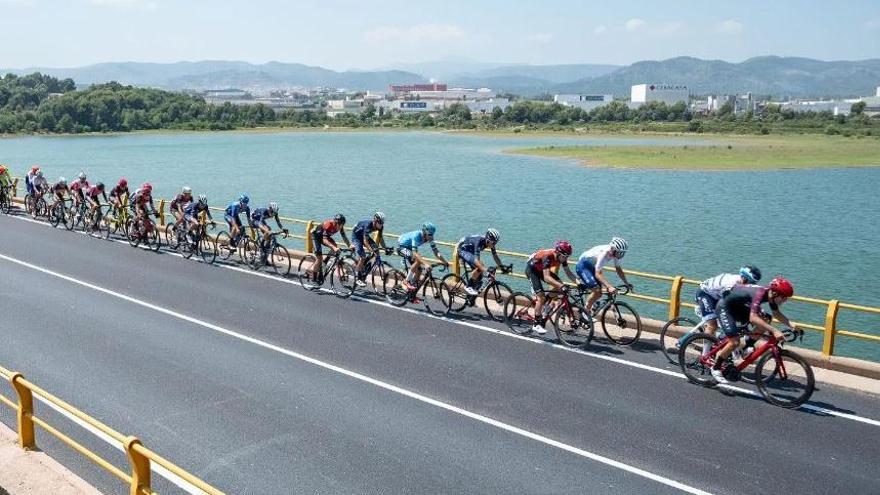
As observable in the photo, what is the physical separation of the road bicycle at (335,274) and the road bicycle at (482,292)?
2400mm

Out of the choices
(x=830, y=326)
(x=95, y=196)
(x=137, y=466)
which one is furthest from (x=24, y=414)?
(x=95, y=196)

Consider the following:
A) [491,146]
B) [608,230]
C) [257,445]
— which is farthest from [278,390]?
[491,146]

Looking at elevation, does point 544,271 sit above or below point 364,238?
below

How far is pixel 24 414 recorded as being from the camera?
329 inches

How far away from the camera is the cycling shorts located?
13.2m

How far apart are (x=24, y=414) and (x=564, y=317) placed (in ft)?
27.5

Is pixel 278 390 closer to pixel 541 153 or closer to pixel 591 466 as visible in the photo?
pixel 591 466

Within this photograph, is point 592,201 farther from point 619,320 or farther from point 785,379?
point 785,379

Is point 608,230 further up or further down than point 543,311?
further down

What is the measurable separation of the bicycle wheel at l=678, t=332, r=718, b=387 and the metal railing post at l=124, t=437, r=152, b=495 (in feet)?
25.2

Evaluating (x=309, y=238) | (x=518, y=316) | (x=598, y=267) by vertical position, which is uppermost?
(x=598, y=267)

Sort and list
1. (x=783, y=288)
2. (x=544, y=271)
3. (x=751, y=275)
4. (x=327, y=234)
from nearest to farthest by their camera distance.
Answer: (x=783, y=288) → (x=751, y=275) → (x=544, y=271) → (x=327, y=234)

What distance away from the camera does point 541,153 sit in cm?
9506

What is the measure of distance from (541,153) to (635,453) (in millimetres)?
87631
